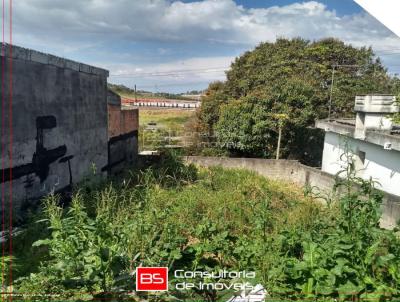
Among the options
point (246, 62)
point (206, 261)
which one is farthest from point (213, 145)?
point (206, 261)

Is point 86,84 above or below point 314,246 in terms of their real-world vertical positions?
above

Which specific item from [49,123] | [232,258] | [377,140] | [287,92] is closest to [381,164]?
[377,140]

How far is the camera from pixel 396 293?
262cm

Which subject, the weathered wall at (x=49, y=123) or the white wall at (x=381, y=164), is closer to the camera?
the weathered wall at (x=49, y=123)

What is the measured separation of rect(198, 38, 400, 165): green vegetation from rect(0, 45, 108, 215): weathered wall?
7568mm

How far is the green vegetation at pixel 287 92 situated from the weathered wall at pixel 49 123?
7568mm

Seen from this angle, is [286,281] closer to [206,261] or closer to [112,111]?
[206,261]

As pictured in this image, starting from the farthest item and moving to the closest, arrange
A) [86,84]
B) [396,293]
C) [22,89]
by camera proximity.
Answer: [86,84] < [22,89] < [396,293]

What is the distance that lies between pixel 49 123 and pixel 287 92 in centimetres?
1107

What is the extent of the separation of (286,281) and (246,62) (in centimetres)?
1773

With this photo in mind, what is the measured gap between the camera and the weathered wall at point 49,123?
5.71 meters

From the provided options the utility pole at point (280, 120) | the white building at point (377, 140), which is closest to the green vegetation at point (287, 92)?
the utility pole at point (280, 120)

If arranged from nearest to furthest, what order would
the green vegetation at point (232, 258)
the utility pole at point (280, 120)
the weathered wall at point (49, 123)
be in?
the green vegetation at point (232, 258)
the weathered wall at point (49, 123)
the utility pole at point (280, 120)

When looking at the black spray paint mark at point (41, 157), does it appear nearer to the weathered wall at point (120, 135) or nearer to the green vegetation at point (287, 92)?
the weathered wall at point (120, 135)
